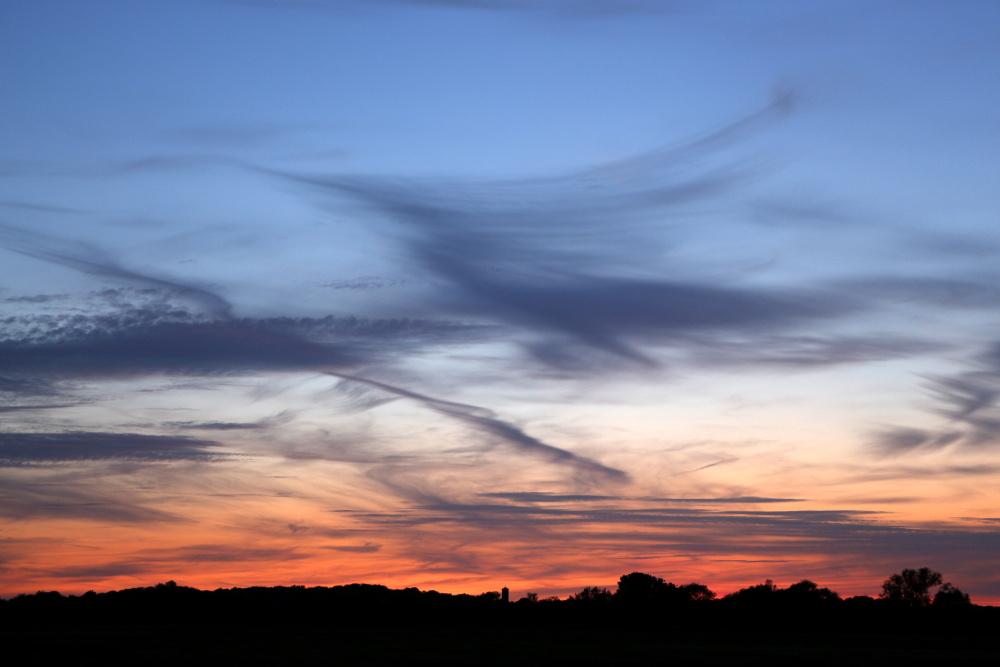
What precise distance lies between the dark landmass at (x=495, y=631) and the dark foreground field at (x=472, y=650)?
133mm

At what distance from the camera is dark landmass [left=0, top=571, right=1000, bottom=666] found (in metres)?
65.2

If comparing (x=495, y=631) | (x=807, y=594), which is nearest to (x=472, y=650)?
(x=495, y=631)

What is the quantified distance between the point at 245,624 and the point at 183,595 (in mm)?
44402

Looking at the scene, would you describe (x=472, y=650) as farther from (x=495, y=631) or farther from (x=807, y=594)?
(x=807, y=594)

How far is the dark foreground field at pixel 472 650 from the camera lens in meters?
61.2

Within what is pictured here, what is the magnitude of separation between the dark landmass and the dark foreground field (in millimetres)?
133

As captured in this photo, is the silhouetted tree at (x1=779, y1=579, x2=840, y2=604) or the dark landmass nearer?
the dark landmass

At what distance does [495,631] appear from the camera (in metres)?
112

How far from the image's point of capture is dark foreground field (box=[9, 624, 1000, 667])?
61.2m

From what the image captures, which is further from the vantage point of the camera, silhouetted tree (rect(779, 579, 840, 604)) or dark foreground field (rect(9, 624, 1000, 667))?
silhouetted tree (rect(779, 579, 840, 604))

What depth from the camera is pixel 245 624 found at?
407 feet

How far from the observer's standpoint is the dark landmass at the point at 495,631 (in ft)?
214

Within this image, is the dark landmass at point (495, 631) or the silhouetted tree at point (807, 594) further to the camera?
the silhouetted tree at point (807, 594)

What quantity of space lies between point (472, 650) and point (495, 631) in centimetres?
4150
